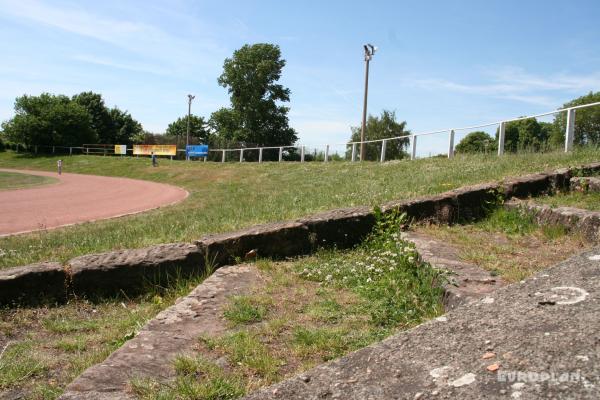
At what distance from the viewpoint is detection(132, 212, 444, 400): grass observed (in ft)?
9.81

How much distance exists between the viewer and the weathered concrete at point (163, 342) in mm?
2812

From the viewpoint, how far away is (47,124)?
2405 inches

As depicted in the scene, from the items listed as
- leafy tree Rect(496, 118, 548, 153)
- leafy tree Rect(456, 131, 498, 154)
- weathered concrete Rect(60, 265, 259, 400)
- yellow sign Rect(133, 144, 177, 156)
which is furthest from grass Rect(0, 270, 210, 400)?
yellow sign Rect(133, 144, 177, 156)

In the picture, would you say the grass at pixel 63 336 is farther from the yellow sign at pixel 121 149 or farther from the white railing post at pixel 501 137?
the yellow sign at pixel 121 149

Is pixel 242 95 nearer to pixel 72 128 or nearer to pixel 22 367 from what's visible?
pixel 72 128

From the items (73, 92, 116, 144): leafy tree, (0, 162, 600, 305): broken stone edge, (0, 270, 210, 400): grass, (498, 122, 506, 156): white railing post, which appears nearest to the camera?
(0, 270, 210, 400): grass

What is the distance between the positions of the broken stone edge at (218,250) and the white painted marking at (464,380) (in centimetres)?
363

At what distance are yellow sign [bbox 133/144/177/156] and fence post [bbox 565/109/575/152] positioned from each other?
3977cm

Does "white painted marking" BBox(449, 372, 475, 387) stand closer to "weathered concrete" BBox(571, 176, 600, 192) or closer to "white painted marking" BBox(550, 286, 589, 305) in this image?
"white painted marking" BBox(550, 286, 589, 305)

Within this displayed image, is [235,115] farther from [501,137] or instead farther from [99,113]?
[501,137]

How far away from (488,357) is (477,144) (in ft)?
42.8

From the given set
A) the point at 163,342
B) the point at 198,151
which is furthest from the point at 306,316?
the point at 198,151

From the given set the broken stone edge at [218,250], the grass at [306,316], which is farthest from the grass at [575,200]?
the grass at [306,316]

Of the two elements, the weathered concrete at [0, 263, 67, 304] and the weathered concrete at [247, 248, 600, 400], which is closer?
the weathered concrete at [247, 248, 600, 400]
